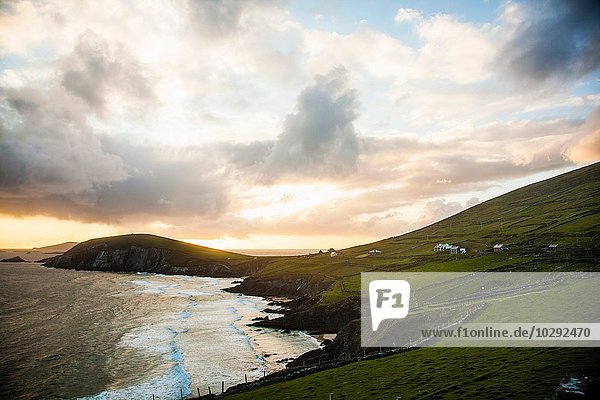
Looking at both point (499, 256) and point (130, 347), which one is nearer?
point (130, 347)

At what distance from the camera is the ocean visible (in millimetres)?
55562

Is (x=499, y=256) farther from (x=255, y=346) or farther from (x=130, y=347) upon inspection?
(x=130, y=347)

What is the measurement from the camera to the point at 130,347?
251 feet

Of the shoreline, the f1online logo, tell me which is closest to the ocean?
the shoreline

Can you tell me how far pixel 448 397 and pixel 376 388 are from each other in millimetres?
8344

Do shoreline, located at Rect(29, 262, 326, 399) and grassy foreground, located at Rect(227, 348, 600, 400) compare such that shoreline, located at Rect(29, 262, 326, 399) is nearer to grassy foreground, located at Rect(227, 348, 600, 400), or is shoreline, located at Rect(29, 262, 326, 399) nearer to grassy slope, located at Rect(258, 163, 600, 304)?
grassy foreground, located at Rect(227, 348, 600, 400)

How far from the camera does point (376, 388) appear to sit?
115 feet

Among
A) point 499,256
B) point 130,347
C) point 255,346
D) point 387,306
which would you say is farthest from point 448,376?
point 499,256

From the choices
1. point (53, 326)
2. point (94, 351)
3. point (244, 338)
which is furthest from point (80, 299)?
point (244, 338)

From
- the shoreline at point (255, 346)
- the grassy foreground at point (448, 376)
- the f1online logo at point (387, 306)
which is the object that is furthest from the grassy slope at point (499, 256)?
the grassy foreground at point (448, 376)

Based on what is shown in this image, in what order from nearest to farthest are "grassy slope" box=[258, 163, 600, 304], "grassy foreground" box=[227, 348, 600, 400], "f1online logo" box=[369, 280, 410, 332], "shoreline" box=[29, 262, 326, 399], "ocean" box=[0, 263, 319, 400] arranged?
"grassy foreground" box=[227, 348, 600, 400] → "ocean" box=[0, 263, 319, 400] → "shoreline" box=[29, 262, 326, 399] → "f1online logo" box=[369, 280, 410, 332] → "grassy slope" box=[258, 163, 600, 304]

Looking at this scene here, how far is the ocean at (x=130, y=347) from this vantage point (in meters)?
55.6

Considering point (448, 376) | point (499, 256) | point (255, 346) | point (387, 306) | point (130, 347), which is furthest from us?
point (499, 256)

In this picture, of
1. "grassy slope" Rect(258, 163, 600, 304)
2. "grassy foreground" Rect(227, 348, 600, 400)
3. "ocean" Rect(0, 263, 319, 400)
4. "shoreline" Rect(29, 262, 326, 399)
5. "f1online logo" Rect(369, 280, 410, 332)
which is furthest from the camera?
"grassy slope" Rect(258, 163, 600, 304)
